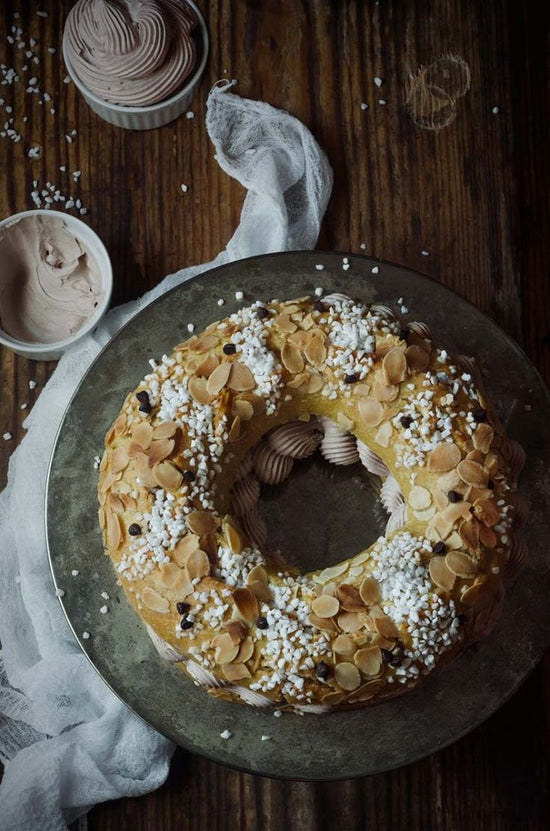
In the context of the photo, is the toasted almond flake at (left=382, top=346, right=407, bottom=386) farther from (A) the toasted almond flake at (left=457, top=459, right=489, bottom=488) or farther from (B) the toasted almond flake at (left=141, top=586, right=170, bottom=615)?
(B) the toasted almond flake at (left=141, top=586, right=170, bottom=615)

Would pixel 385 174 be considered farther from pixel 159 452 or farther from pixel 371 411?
pixel 159 452

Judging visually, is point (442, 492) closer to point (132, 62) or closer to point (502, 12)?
point (132, 62)

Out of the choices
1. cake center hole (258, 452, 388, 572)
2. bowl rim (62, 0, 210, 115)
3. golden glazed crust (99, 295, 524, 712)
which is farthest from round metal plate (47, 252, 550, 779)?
bowl rim (62, 0, 210, 115)

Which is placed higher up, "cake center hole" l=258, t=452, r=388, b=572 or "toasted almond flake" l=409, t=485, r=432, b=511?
"toasted almond flake" l=409, t=485, r=432, b=511

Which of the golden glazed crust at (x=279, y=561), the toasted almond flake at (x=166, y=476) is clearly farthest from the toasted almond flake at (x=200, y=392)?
the toasted almond flake at (x=166, y=476)

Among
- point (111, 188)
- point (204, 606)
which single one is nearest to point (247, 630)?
point (204, 606)

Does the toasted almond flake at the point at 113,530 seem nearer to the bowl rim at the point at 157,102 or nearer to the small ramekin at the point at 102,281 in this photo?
the small ramekin at the point at 102,281
